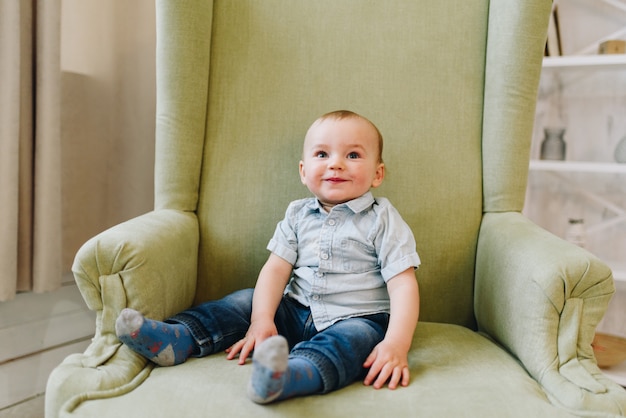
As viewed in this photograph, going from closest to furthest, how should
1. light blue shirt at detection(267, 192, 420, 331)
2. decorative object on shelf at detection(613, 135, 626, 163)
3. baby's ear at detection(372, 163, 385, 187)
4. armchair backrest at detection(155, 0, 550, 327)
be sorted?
light blue shirt at detection(267, 192, 420, 331) < baby's ear at detection(372, 163, 385, 187) < armchair backrest at detection(155, 0, 550, 327) < decorative object on shelf at detection(613, 135, 626, 163)

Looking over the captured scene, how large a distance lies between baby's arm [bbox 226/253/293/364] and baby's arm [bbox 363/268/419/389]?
0.71ft

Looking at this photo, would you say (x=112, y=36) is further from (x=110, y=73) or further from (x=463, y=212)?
(x=463, y=212)

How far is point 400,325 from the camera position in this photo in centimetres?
108

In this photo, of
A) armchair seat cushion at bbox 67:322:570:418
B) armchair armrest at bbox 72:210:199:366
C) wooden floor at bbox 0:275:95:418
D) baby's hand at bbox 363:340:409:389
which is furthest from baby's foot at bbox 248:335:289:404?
wooden floor at bbox 0:275:95:418

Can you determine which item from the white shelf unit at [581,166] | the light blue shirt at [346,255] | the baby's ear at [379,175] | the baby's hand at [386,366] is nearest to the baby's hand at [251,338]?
the light blue shirt at [346,255]

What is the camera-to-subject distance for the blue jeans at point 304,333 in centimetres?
96

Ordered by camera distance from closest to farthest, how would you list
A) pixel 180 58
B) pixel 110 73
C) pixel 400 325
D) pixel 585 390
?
pixel 585 390, pixel 400 325, pixel 180 58, pixel 110 73

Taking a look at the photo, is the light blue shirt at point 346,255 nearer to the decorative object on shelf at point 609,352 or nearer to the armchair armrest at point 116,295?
the armchair armrest at point 116,295

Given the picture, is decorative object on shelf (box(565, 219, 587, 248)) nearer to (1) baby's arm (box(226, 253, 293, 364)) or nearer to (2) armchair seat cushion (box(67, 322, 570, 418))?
(2) armchair seat cushion (box(67, 322, 570, 418))

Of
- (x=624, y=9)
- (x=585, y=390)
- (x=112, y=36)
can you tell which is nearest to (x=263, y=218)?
(x=585, y=390)

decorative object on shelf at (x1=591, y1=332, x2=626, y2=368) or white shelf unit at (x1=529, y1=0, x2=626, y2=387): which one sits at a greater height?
white shelf unit at (x1=529, y1=0, x2=626, y2=387)

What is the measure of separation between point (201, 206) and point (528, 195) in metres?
1.24

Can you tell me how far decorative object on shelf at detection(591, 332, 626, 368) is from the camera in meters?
1.77

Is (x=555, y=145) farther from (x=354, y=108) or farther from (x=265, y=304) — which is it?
(x=265, y=304)
